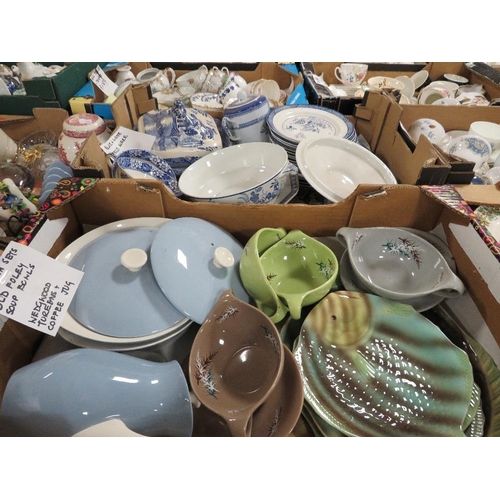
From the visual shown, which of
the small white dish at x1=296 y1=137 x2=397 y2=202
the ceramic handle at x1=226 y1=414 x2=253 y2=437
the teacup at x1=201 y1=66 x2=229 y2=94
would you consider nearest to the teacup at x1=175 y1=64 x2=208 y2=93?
the teacup at x1=201 y1=66 x2=229 y2=94

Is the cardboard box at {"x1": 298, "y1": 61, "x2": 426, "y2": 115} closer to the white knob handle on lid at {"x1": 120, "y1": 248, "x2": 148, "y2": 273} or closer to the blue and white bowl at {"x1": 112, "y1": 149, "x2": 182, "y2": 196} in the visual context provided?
the blue and white bowl at {"x1": 112, "y1": 149, "x2": 182, "y2": 196}

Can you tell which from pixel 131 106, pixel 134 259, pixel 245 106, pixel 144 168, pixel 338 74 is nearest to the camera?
pixel 134 259

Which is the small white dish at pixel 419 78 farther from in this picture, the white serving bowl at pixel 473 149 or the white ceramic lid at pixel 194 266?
the white ceramic lid at pixel 194 266

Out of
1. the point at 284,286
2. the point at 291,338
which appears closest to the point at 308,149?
the point at 284,286

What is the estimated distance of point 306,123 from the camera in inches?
44.8

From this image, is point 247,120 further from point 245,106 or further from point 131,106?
point 131,106

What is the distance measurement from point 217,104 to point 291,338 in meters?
0.99

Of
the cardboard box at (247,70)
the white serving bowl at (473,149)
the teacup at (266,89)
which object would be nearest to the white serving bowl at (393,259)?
the white serving bowl at (473,149)

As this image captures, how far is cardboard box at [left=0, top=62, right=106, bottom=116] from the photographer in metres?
1.21

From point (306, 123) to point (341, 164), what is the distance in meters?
0.23

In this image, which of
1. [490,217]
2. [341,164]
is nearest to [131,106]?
[341,164]

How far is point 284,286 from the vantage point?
2.74 ft

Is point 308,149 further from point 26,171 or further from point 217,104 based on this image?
point 26,171

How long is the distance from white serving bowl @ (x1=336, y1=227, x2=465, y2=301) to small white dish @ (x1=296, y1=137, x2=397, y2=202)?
5.4 inches
